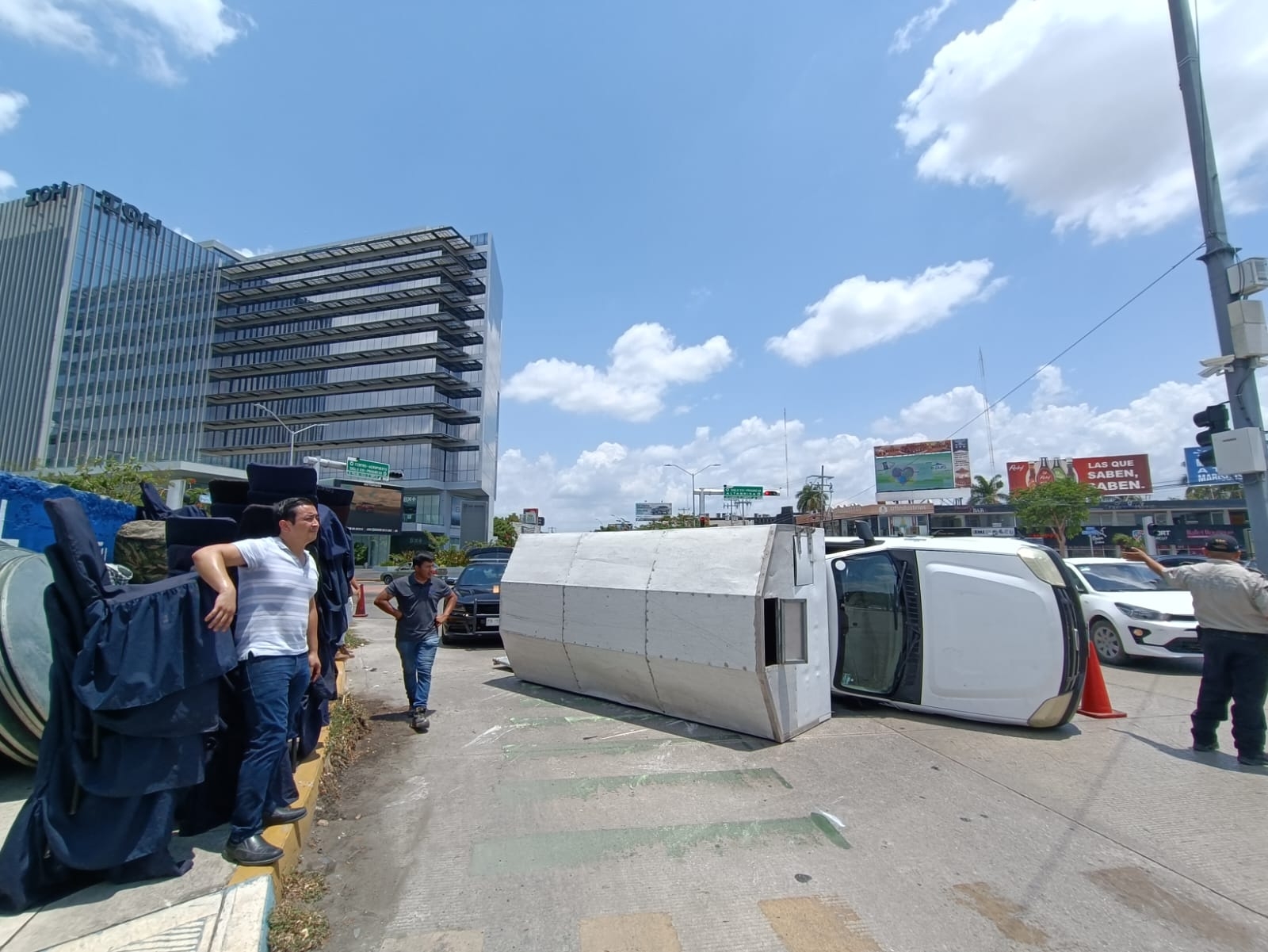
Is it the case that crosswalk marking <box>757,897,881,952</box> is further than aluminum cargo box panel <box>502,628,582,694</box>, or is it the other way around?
aluminum cargo box panel <box>502,628,582,694</box>

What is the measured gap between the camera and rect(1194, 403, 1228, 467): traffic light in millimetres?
8055

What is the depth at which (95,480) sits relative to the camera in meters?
27.1

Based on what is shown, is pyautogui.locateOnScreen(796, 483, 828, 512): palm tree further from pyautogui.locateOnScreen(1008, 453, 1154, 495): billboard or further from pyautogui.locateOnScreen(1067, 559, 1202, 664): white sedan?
pyautogui.locateOnScreen(1067, 559, 1202, 664): white sedan

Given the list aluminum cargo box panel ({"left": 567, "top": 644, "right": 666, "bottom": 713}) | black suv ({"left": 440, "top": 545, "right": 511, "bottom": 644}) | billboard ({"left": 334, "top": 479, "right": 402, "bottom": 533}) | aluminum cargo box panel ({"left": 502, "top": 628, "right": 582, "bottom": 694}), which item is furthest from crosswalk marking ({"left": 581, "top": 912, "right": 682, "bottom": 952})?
billboard ({"left": 334, "top": 479, "right": 402, "bottom": 533})

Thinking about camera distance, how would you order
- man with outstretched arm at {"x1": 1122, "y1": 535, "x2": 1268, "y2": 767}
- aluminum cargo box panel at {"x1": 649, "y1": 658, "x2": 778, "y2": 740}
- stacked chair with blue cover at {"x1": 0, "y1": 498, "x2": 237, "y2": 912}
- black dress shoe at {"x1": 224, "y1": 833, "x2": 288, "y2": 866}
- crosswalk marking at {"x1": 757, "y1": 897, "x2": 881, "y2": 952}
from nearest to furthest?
1. stacked chair with blue cover at {"x1": 0, "y1": 498, "x2": 237, "y2": 912}
2. crosswalk marking at {"x1": 757, "y1": 897, "x2": 881, "y2": 952}
3. black dress shoe at {"x1": 224, "y1": 833, "x2": 288, "y2": 866}
4. man with outstretched arm at {"x1": 1122, "y1": 535, "x2": 1268, "y2": 767}
5. aluminum cargo box panel at {"x1": 649, "y1": 658, "x2": 778, "y2": 740}

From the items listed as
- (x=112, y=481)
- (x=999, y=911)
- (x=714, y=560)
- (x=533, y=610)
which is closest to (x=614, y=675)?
(x=533, y=610)

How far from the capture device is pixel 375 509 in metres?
55.9

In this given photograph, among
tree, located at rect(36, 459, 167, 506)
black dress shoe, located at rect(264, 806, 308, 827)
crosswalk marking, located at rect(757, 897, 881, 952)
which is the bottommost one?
crosswalk marking, located at rect(757, 897, 881, 952)

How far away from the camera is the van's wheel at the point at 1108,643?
29.2 ft

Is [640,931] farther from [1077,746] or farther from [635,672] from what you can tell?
[1077,746]

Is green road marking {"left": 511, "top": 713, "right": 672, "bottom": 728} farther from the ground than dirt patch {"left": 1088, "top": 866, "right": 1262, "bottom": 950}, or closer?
farther from the ground

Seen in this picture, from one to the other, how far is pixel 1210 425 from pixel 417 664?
33.9ft

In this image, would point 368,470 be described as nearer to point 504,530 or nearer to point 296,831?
point 504,530

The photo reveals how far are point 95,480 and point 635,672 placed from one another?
3166cm
